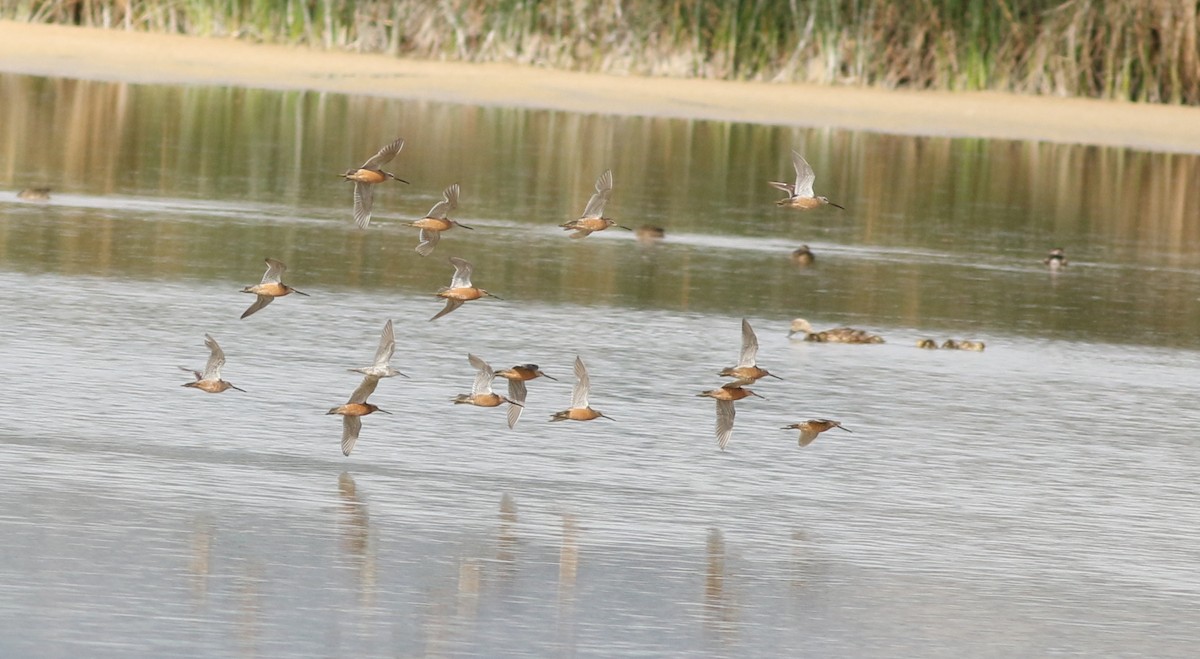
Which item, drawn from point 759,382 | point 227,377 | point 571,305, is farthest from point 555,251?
point 227,377

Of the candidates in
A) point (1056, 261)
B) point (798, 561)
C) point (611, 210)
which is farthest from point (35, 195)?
point (798, 561)

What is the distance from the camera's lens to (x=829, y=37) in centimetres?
3900

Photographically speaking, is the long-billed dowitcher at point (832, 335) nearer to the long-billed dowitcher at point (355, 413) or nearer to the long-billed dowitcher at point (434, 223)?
the long-billed dowitcher at point (434, 223)

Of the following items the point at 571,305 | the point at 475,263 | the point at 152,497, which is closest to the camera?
the point at 152,497

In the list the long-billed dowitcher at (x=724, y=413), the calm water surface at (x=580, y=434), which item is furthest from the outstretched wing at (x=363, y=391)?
the long-billed dowitcher at (x=724, y=413)

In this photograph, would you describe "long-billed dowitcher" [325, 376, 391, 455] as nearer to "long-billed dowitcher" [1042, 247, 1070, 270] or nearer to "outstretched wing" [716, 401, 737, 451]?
"outstretched wing" [716, 401, 737, 451]

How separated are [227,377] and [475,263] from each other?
21.1 feet

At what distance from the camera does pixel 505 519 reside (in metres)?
10.8

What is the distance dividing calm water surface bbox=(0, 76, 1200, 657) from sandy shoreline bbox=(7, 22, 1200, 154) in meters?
10.3

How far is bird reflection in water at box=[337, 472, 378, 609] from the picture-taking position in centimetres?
955

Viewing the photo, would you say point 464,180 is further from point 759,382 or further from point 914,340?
point 759,382

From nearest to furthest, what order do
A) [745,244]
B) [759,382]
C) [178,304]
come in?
[759,382] < [178,304] < [745,244]

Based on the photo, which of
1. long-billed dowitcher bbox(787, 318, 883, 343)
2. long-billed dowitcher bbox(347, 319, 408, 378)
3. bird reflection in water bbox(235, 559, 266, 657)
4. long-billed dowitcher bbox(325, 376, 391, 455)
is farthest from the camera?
long-billed dowitcher bbox(787, 318, 883, 343)

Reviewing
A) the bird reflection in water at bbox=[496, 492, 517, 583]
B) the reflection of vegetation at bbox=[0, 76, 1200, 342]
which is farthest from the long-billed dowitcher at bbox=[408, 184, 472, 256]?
the reflection of vegetation at bbox=[0, 76, 1200, 342]
